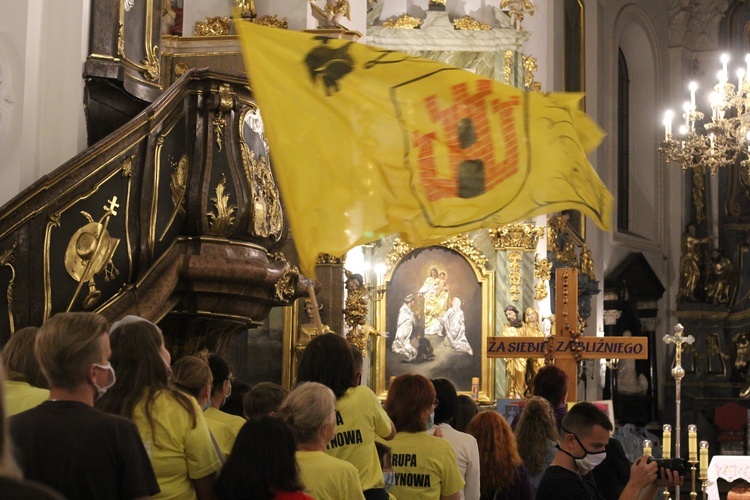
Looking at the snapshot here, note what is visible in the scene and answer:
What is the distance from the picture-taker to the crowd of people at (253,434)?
3.64 meters

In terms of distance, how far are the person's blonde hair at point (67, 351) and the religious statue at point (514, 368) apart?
612 inches

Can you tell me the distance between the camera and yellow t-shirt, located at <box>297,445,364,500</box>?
470 centimetres

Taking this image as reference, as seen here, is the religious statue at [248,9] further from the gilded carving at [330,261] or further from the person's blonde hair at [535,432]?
the person's blonde hair at [535,432]

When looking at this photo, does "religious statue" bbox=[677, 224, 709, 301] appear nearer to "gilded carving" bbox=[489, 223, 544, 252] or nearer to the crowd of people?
"gilded carving" bbox=[489, 223, 544, 252]

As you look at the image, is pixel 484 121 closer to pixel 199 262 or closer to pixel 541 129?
pixel 541 129

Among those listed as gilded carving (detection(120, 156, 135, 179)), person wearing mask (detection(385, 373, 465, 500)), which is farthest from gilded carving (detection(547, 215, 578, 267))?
person wearing mask (detection(385, 373, 465, 500))

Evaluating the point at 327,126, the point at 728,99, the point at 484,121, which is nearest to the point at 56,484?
the point at 327,126

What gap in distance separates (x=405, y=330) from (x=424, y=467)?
44.8ft

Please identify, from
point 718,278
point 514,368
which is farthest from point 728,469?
point 718,278

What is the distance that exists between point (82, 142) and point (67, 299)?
143cm

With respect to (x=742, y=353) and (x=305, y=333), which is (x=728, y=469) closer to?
(x=305, y=333)

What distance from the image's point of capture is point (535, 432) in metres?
7.16

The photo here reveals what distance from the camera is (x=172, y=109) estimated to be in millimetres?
8156

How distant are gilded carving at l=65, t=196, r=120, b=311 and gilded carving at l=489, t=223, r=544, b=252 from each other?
12.1m
